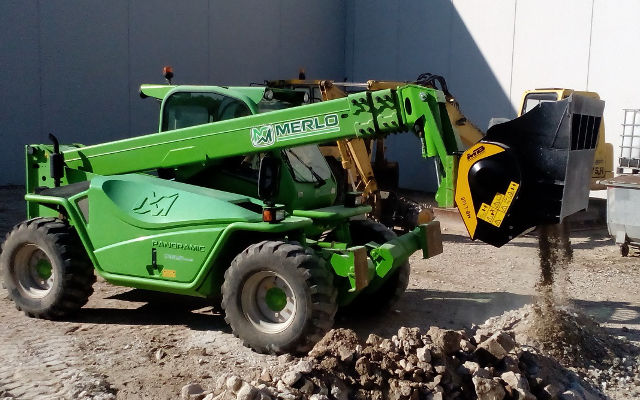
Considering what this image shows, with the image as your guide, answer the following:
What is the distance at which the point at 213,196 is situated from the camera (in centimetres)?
602

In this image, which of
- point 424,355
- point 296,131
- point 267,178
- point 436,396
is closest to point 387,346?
point 424,355

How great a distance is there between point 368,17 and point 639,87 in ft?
25.0

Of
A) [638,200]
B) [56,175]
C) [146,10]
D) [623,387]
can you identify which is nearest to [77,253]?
[56,175]

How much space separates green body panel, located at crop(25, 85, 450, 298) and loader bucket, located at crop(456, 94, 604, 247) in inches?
9.5

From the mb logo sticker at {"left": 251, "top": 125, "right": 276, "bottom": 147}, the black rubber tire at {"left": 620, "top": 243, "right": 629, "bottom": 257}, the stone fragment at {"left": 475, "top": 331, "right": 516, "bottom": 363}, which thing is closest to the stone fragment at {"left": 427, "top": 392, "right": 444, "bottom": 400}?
the stone fragment at {"left": 475, "top": 331, "right": 516, "bottom": 363}

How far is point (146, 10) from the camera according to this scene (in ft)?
50.5

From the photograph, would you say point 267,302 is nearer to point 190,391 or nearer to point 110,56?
point 190,391

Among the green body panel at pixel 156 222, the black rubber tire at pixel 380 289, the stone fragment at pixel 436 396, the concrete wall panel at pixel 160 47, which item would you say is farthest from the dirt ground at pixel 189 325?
the concrete wall panel at pixel 160 47

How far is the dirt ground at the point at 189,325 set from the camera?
199 inches

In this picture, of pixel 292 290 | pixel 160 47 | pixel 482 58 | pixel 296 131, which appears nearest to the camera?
pixel 292 290

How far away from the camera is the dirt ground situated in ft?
16.6

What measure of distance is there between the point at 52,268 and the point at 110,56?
9273 mm

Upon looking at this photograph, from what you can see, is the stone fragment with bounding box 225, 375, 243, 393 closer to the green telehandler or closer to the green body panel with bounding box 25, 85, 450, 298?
the green telehandler

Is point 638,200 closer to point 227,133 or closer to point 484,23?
point 227,133
